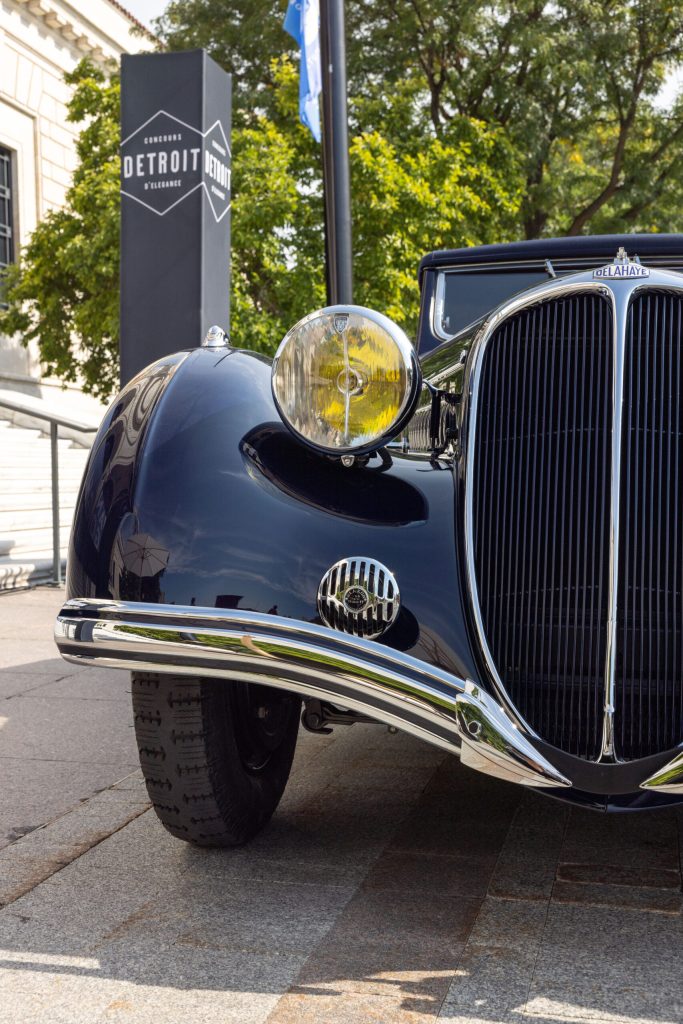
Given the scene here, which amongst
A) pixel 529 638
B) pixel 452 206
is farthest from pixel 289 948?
pixel 452 206

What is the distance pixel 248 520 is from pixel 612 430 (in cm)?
82

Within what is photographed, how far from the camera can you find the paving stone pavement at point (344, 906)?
2.07 m

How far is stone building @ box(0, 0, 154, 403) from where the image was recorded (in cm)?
1931

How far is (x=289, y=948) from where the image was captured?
2283mm

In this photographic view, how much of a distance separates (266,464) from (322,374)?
9.9 inches

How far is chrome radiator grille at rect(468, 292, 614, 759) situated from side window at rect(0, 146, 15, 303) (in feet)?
61.3

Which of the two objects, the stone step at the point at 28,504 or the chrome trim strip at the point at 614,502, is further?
the stone step at the point at 28,504

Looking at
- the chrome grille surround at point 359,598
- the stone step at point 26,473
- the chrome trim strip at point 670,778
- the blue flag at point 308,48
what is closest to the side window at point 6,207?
the stone step at point 26,473

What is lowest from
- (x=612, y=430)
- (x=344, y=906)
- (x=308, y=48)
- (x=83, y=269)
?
(x=344, y=906)

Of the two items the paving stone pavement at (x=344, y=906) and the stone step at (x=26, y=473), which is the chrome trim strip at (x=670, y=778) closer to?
the paving stone pavement at (x=344, y=906)

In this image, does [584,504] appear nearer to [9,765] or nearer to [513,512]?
[513,512]

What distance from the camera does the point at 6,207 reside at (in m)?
19.8

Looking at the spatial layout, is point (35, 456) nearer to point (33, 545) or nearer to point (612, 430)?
point (33, 545)

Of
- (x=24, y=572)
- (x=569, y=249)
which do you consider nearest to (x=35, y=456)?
(x=24, y=572)
